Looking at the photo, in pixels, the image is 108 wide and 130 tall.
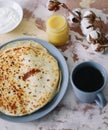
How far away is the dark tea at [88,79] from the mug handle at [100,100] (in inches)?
0.9

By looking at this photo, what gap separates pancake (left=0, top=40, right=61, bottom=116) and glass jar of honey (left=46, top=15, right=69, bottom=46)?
6cm

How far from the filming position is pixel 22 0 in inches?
49.9

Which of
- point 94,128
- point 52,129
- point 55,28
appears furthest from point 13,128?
point 55,28

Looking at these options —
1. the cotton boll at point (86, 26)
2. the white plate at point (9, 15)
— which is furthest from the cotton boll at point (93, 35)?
the white plate at point (9, 15)

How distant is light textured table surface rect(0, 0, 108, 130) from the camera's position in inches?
36.8

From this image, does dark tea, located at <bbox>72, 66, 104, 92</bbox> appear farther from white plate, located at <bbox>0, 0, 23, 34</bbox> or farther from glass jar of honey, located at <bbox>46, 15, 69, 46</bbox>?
white plate, located at <bbox>0, 0, 23, 34</bbox>

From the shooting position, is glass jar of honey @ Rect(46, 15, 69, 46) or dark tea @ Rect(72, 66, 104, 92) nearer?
dark tea @ Rect(72, 66, 104, 92)

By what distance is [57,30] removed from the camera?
106 cm

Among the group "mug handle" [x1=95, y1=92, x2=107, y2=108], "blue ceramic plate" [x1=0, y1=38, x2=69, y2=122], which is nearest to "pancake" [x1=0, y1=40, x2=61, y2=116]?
"blue ceramic plate" [x1=0, y1=38, x2=69, y2=122]

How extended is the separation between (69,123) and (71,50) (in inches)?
11.1

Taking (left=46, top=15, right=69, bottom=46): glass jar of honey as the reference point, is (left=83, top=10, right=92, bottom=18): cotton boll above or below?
above

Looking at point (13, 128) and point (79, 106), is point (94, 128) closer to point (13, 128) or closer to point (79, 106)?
point (79, 106)

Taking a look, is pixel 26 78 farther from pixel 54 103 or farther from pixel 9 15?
pixel 9 15

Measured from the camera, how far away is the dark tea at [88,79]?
2.96 feet
